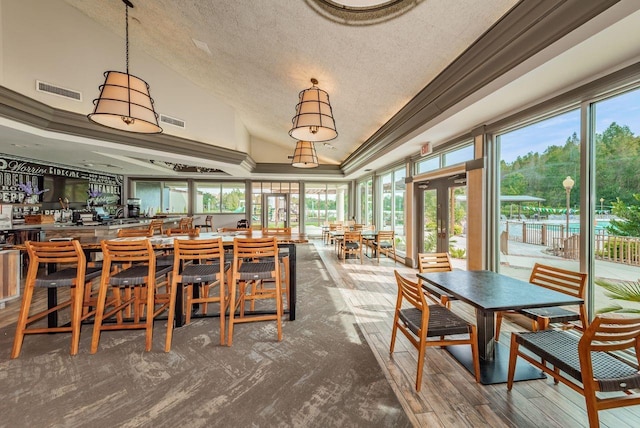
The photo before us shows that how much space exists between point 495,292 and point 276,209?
10.00 m

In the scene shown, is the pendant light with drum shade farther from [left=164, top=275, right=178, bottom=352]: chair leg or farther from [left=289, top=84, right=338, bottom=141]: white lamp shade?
[left=164, top=275, right=178, bottom=352]: chair leg

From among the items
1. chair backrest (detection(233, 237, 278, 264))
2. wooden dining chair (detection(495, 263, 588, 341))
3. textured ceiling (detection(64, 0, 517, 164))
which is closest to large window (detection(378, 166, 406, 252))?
textured ceiling (detection(64, 0, 517, 164))

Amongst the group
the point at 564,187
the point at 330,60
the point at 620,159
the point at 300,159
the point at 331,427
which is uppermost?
the point at 330,60

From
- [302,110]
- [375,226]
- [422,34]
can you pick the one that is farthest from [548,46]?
[375,226]

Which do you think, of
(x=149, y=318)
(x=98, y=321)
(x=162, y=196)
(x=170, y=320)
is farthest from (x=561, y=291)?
(x=162, y=196)

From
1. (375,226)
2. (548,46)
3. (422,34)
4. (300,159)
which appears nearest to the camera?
(548,46)

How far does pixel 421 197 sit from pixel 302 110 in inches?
166

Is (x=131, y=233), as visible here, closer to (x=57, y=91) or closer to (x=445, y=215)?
(x=57, y=91)

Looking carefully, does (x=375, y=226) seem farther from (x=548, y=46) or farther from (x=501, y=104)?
(x=548, y=46)

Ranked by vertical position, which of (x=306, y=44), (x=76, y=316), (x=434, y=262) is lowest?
(x=76, y=316)

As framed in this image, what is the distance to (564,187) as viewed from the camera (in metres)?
3.13

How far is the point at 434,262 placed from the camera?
131 inches

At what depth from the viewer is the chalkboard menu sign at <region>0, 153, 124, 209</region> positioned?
6094mm

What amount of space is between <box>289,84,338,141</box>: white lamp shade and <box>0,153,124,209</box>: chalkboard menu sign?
281 inches
